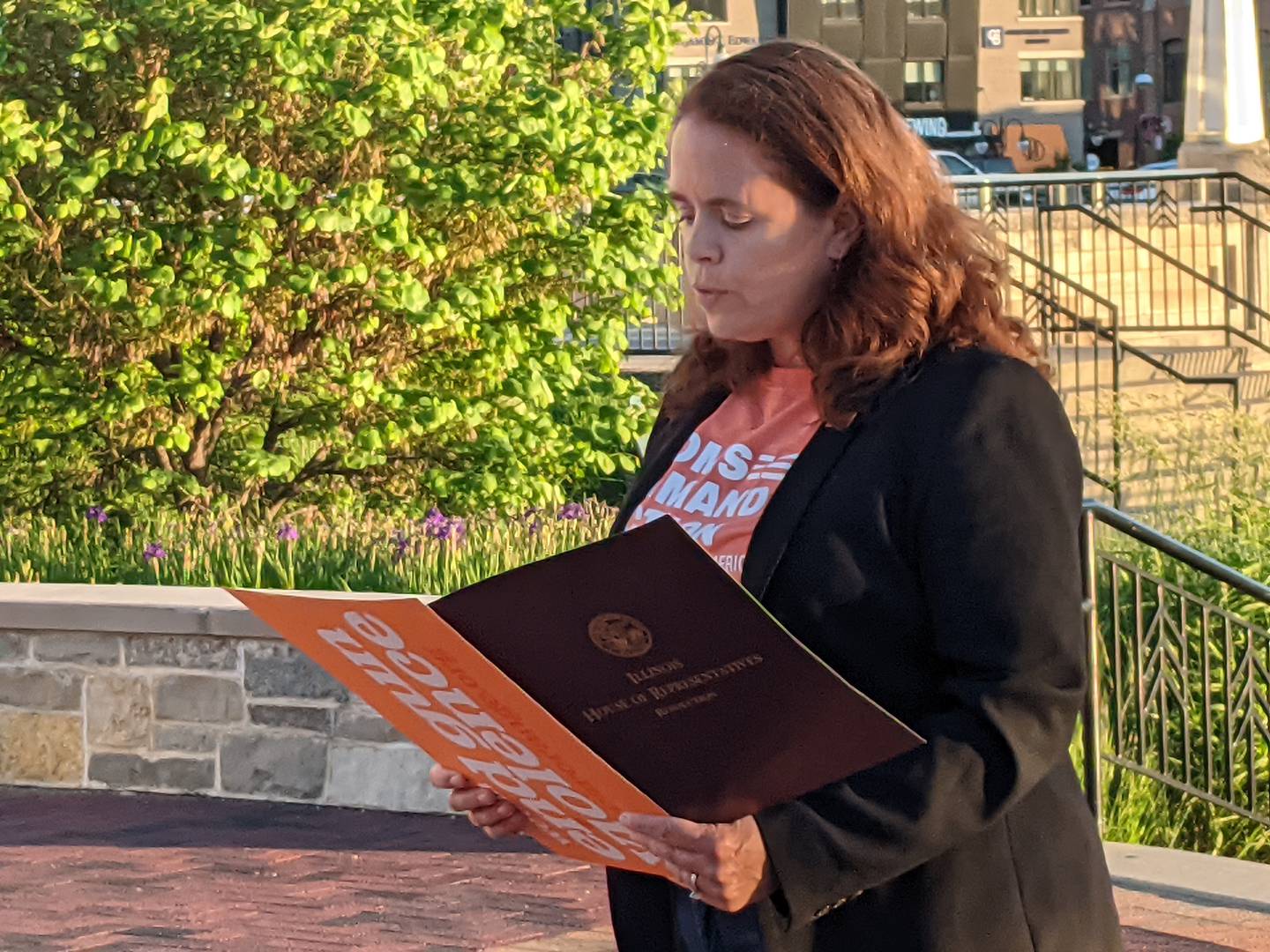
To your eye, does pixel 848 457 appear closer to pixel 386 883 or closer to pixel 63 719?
pixel 386 883

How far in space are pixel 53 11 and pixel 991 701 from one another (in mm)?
7299

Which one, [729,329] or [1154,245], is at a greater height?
[729,329]

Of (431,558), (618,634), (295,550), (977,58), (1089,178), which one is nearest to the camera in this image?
(618,634)

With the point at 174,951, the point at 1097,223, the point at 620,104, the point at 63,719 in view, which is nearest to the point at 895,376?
the point at 174,951

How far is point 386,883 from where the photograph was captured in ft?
19.7

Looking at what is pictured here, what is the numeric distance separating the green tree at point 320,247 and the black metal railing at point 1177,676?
239 centimetres

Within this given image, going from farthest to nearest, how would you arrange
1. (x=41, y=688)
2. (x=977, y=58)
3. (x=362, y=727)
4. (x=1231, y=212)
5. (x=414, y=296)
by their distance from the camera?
(x=977, y=58) < (x=1231, y=212) < (x=414, y=296) < (x=41, y=688) < (x=362, y=727)

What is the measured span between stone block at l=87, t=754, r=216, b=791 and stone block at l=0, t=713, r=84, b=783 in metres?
0.07

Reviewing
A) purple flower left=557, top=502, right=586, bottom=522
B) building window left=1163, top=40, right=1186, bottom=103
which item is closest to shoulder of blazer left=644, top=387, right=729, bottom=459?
purple flower left=557, top=502, right=586, bottom=522

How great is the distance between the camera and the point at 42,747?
7258 millimetres

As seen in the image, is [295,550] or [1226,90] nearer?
[295,550]

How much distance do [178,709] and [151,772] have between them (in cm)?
26

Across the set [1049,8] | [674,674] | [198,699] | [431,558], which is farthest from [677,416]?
[1049,8]

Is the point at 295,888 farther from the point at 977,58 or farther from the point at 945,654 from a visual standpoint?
the point at 977,58
